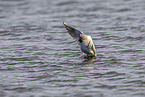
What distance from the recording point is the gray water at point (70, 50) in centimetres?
912

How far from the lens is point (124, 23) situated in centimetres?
1628

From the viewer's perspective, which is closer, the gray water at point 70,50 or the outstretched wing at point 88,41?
the gray water at point 70,50

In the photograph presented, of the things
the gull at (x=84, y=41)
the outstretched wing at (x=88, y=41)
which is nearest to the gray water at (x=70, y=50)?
the gull at (x=84, y=41)

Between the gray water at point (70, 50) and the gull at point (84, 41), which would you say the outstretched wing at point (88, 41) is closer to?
the gull at point (84, 41)

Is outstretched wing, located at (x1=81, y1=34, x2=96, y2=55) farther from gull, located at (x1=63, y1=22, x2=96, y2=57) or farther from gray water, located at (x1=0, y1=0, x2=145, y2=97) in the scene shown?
gray water, located at (x1=0, y1=0, x2=145, y2=97)

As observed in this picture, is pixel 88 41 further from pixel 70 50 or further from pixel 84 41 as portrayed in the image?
pixel 70 50

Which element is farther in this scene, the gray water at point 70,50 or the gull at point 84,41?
the gull at point 84,41

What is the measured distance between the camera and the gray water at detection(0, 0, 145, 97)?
9.12 meters

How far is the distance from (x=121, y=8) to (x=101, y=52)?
24.0 ft

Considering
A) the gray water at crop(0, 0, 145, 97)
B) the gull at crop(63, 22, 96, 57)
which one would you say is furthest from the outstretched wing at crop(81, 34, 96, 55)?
the gray water at crop(0, 0, 145, 97)

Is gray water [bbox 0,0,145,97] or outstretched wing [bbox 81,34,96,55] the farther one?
outstretched wing [bbox 81,34,96,55]

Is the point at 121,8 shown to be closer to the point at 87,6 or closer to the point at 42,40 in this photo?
the point at 87,6

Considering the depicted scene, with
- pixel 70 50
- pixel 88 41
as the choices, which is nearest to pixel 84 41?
pixel 88 41

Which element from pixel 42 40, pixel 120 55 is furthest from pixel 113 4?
pixel 120 55
